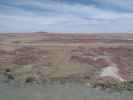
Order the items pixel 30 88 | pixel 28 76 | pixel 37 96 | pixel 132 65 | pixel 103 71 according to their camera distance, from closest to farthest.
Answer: pixel 37 96 < pixel 30 88 < pixel 28 76 < pixel 103 71 < pixel 132 65

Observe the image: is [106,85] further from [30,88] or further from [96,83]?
[30,88]

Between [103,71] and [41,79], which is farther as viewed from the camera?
[103,71]

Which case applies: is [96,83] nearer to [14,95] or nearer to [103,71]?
[103,71]

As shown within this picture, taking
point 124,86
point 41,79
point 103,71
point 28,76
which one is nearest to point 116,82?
point 124,86

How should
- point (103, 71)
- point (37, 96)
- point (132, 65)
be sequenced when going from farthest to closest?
point (132, 65) < point (103, 71) < point (37, 96)

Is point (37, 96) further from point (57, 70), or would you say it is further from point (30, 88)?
point (57, 70)

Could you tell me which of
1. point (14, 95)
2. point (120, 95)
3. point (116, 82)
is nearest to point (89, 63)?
point (116, 82)

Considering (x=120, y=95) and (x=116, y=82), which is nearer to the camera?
(x=120, y=95)

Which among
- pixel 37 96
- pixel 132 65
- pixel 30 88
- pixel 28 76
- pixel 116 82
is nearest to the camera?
pixel 37 96

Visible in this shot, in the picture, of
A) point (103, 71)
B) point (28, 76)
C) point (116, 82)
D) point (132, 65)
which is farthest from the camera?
point (132, 65)
